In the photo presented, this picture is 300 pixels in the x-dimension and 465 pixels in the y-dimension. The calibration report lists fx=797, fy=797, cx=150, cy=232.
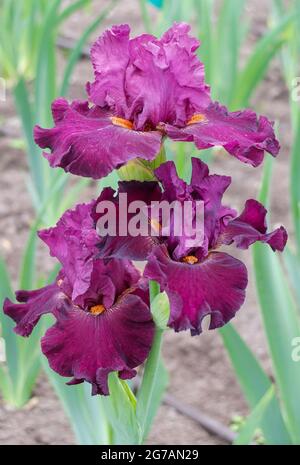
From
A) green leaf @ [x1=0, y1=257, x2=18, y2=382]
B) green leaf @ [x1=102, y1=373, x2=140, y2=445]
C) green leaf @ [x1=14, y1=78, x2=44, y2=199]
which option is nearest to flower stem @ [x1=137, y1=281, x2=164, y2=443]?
green leaf @ [x1=102, y1=373, x2=140, y2=445]

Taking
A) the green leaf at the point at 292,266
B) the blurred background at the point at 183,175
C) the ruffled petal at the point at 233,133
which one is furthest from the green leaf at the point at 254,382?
the ruffled petal at the point at 233,133

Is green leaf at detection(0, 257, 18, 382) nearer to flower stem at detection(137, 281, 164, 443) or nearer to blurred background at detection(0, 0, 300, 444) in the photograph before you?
blurred background at detection(0, 0, 300, 444)

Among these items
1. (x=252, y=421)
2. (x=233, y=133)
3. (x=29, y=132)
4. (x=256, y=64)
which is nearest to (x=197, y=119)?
(x=233, y=133)

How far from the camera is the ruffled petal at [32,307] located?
891 mm

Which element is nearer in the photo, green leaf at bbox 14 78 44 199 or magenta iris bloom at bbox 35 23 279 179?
magenta iris bloom at bbox 35 23 279 179

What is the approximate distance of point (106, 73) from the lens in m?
0.82

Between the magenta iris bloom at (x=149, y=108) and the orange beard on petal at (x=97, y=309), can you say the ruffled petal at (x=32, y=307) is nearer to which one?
the orange beard on petal at (x=97, y=309)

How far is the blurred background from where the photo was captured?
1500 mm

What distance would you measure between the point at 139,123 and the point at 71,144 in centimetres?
9

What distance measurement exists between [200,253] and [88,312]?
145mm
